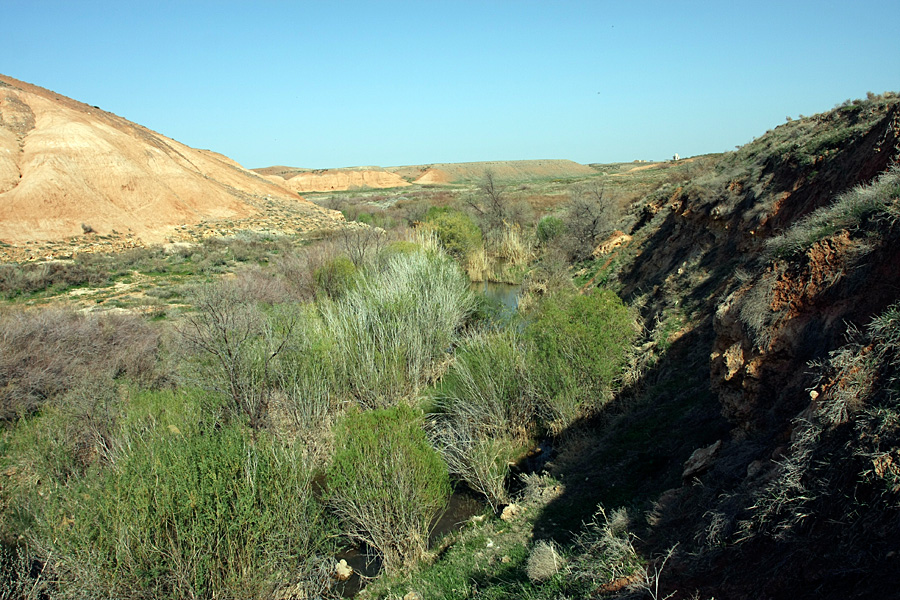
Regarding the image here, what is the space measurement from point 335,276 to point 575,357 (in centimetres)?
1136

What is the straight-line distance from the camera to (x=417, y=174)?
14625 centimetres

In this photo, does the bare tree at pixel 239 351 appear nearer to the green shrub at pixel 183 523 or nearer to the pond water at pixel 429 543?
the green shrub at pixel 183 523

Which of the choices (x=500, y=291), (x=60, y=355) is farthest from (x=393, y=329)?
(x=500, y=291)

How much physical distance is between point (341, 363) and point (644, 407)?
752 cm

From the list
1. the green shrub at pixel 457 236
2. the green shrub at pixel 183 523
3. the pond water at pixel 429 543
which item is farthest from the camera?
Answer: the green shrub at pixel 457 236

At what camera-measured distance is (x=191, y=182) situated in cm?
4606

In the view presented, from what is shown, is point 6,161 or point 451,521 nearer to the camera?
point 451,521

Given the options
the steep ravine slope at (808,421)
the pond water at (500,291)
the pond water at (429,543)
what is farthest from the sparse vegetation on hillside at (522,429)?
the pond water at (500,291)

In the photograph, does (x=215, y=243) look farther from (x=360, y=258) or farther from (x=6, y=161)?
(x=360, y=258)

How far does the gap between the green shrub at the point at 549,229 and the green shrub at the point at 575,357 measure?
2046 cm

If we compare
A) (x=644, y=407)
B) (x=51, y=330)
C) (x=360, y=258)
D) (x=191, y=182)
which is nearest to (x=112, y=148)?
(x=191, y=182)

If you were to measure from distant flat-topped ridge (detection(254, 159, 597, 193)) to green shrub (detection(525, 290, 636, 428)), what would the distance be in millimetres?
105944

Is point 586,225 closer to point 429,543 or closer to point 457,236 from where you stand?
point 457,236

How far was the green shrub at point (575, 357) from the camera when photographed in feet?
39.9
